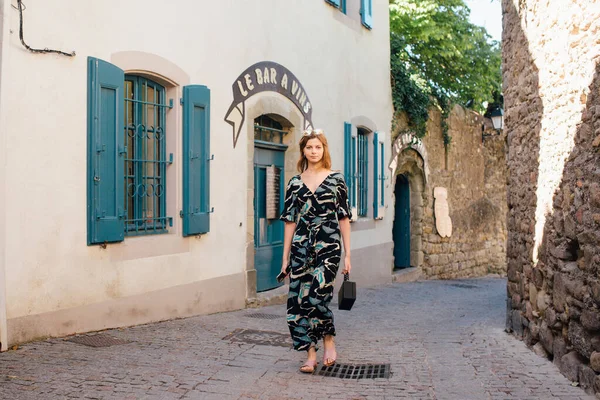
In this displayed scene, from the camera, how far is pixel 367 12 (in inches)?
484

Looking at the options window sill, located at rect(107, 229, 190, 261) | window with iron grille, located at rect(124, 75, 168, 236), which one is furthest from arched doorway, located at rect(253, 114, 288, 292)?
window with iron grille, located at rect(124, 75, 168, 236)

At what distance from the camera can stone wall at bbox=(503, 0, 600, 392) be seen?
465 cm

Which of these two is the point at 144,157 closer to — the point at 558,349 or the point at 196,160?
the point at 196,160

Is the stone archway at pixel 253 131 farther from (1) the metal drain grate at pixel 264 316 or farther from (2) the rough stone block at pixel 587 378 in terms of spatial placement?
(2) the rough stone block at pixel 587 378

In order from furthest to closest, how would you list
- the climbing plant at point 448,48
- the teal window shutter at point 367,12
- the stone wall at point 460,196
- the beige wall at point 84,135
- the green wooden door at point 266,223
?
the climbing plant at point 448,48, the stone wall at point 460,196, the teal window shutter at point 367,12, the green wooden door at point 266,223, the beige wall at point 84,135

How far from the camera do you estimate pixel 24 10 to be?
5441 millimetres

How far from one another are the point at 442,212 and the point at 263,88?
7.45 meters

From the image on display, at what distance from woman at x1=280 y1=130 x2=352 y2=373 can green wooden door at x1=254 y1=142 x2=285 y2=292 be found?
392 cm

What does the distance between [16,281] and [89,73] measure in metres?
1.89

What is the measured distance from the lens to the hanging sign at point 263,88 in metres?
8.23

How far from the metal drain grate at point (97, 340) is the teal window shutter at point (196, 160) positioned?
1682 millimetres

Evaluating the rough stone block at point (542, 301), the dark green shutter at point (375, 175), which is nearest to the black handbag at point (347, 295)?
the rough stone block at point (542, 301)

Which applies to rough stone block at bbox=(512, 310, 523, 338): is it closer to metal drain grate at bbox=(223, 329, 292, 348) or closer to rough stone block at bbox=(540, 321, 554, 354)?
rough stone block at bbox=(540, 321, 554, 354)

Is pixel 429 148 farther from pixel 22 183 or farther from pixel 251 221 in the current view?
pixel 22 183
